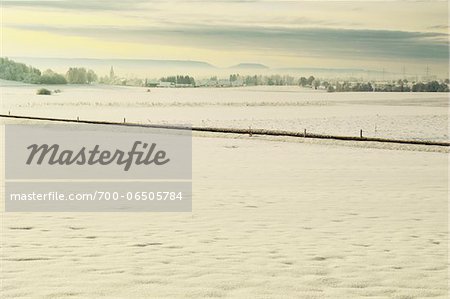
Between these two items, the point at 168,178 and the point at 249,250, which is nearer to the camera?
the point at 249,250

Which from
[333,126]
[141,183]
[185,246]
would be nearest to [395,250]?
[185,246]

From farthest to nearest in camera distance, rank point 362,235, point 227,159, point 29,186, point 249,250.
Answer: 1. point 227,159
2. point 29,186
3. point 362,235
4. point 249,250

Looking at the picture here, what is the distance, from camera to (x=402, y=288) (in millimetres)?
6898

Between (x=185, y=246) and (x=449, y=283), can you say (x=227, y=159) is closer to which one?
(x=185, y=246)

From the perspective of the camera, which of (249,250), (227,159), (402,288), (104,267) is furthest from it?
(227,159)

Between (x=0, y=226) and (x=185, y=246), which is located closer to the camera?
(x=185, y=246)

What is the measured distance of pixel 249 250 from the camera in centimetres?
859

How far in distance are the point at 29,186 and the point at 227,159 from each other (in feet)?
29.6

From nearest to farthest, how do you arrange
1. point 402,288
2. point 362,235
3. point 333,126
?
point 402,288 < point 362,235 < point 333,126

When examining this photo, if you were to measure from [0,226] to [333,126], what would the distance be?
123 feet

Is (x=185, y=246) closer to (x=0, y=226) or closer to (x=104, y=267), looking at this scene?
(x=104, y=267)

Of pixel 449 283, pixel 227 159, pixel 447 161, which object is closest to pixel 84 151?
pixel 227 159

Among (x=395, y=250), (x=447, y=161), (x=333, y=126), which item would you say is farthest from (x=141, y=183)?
(x=333, y=126)

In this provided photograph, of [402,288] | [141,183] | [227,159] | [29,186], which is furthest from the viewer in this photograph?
[227,159]
